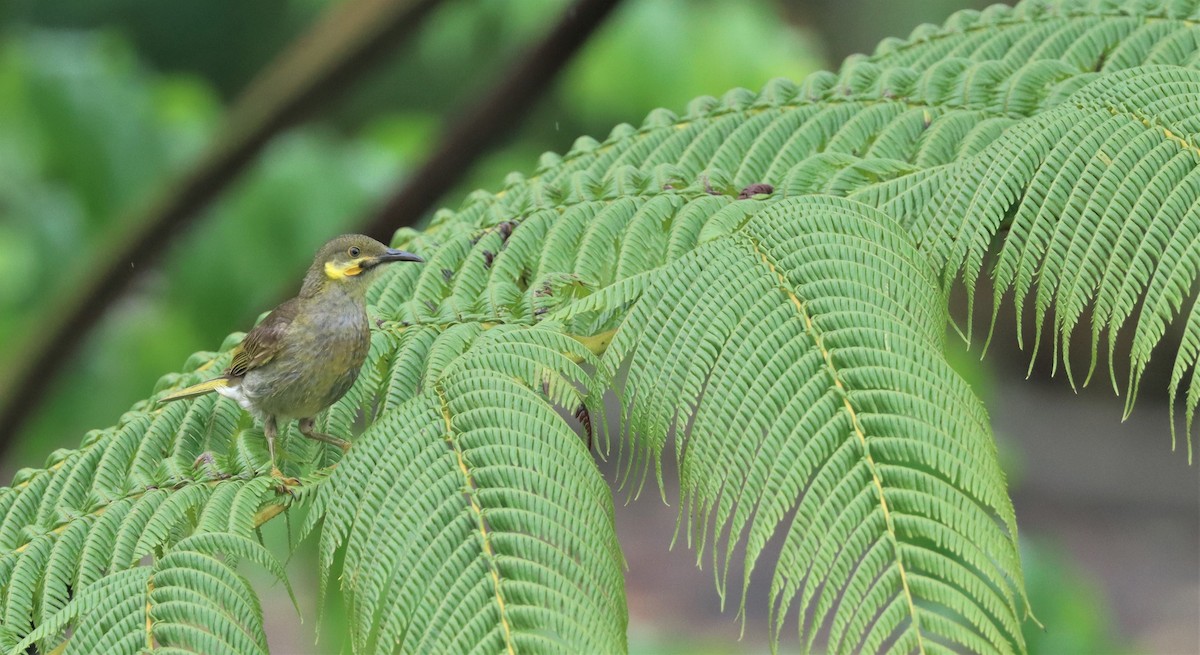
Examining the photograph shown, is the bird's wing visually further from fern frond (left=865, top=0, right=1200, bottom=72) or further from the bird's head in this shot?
fern frond (left=865, top=0, right=1200, bottom=72)

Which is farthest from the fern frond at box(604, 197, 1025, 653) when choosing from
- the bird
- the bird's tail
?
the bird's tail

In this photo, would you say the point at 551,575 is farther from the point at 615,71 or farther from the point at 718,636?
the point at 718,636

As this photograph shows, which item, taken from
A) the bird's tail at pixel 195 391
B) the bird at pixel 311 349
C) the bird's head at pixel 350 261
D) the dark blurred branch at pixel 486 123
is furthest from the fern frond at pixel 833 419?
the dark blurred branch at pixel 486 123

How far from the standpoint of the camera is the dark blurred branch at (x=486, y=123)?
386 centimetres

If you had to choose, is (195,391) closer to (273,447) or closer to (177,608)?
(273,447)

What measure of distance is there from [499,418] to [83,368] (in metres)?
4.58

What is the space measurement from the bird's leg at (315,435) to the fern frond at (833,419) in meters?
0.68

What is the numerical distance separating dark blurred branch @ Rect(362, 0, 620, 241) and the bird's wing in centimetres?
157

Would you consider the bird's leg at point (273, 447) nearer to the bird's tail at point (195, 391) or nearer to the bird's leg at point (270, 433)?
the bird's leg at point (270, 433)

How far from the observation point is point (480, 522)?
1.67 metres

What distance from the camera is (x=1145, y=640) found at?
698cm

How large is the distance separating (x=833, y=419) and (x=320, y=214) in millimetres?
3421

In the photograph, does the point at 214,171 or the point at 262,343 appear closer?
the point at 262,343

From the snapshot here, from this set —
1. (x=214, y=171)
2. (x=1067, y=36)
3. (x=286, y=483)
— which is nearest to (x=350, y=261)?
(x=286, y=483)
